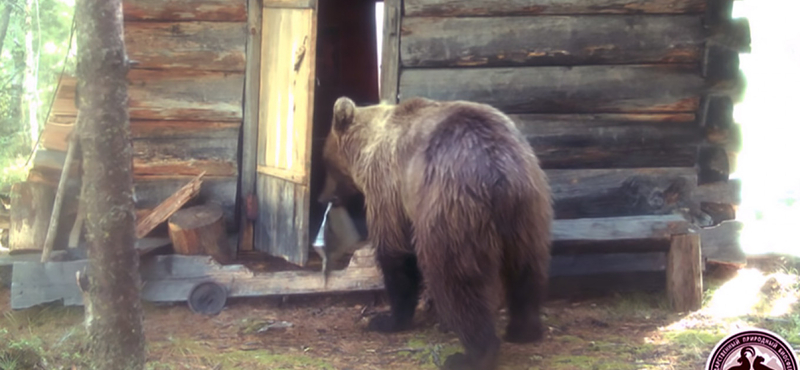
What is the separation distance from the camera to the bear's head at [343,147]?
16.4ft

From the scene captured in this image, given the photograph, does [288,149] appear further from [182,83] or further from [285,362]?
[285,362]

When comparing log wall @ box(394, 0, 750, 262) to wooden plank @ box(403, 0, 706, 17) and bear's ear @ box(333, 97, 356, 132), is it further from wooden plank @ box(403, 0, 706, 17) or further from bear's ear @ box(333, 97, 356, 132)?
bear's ear @ box(333, 97, 356, 132)

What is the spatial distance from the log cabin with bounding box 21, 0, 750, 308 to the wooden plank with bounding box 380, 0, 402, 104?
0.01 m

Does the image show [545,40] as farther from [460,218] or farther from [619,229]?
[460,218]

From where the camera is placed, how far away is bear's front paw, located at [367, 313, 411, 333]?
484 cm

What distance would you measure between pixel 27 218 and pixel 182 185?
125 centimetres

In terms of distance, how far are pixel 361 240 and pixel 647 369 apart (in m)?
2.79

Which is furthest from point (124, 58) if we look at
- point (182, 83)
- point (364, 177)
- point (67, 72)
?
point (67, 72)

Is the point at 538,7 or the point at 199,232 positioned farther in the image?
the point at 538,7

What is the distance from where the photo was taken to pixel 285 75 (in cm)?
542

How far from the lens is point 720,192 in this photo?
5.77 meters

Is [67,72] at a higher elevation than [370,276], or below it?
higher

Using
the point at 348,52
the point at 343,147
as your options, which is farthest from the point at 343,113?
the point at 348,52

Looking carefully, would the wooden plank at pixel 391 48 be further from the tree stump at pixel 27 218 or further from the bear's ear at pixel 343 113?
the tree stump at pixel 27 218
